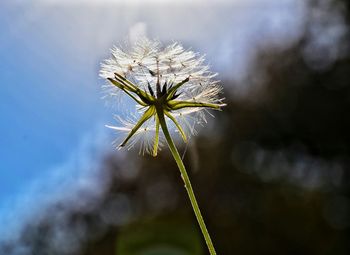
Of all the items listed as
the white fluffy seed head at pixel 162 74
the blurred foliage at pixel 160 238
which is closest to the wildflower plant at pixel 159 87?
the white fluffy seed head at pixel 162 74

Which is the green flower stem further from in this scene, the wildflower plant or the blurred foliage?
the blurred foliage

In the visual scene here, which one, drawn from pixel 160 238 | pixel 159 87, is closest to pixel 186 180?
pixel 159 87

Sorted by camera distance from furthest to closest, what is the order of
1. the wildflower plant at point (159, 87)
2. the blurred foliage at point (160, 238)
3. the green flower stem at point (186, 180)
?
the blurred foliage at point (160, 238) < the wildflower plant at point (159, 87) < the green flower stem at point (186, 180)

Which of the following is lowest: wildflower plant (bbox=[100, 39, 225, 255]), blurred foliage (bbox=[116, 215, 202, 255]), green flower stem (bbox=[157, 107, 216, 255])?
green flower stem (bbox=[157, 107, 216, 255])

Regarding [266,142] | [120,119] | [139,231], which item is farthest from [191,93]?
[266,142]

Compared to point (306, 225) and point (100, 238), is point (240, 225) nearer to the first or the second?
point (306, 225)

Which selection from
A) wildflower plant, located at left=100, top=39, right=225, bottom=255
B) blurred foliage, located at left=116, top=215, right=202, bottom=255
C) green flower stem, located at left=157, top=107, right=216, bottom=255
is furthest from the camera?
blurred foliage, located at left=116, top=215, right=202, bottom=255

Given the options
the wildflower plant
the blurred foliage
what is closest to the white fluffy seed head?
the wildflower plant

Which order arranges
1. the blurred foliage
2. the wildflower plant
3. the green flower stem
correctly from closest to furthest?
1. the green flower stem
2. the wildflower plant
3. the blurred foliage

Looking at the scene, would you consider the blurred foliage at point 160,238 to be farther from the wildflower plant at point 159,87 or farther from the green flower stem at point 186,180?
the green flower stem at point 186,180
